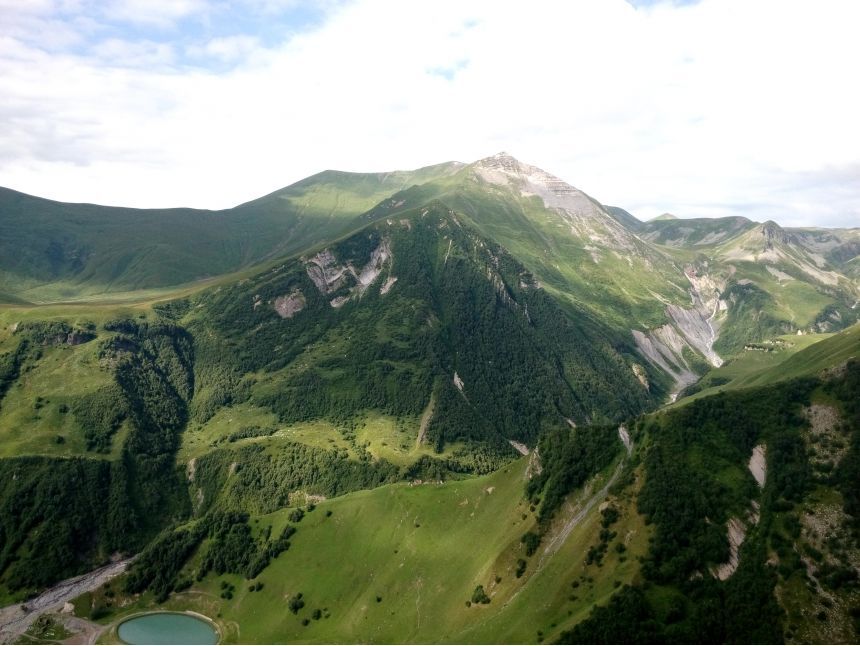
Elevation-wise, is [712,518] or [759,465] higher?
[759,465]

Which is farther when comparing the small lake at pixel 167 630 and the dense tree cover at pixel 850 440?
the small lake at pixel 167 630

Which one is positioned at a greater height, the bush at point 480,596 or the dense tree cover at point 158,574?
the bush at point 480,596

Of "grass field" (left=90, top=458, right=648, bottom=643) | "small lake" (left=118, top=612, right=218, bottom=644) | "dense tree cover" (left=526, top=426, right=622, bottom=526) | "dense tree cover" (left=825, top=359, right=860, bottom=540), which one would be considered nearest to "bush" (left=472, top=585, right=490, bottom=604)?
"grass field" (left=90, top=458, right=648, bottom=643)

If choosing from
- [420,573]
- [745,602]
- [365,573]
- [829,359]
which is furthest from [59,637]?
[829,359]

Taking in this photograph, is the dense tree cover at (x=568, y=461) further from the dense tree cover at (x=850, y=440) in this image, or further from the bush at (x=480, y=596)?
the dense tree cover at (x=850, y=440)

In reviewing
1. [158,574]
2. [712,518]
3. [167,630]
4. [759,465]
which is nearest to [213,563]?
[158,574]

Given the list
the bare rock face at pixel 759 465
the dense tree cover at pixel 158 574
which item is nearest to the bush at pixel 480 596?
the bare rock face at pixel 759 465

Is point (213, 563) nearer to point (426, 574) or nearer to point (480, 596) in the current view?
point (426, 574)
